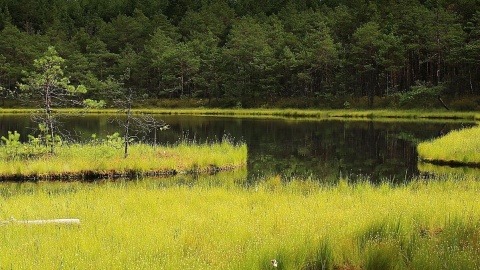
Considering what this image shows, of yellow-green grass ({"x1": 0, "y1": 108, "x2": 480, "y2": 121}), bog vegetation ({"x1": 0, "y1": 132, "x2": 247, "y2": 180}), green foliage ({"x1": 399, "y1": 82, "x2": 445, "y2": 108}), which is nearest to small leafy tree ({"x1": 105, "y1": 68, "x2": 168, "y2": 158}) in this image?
bog vegetation ({"x1": 0, "y1": 132, "x2": 247, "y2": 180})

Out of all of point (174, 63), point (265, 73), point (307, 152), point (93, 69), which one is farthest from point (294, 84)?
point (307, 152)

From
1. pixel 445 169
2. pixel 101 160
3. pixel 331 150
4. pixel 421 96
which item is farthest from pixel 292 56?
pixel 101 160

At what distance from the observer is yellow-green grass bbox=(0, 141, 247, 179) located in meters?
22.0

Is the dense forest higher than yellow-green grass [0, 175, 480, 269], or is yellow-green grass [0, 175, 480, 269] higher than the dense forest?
the dense forest

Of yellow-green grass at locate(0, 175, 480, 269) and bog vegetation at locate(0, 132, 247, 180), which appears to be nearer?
yellow-green grass at locate(0, 175, 480, 269)

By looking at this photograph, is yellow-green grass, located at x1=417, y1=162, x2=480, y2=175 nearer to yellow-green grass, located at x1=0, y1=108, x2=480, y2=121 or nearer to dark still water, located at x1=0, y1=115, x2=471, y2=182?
dark still water, located at x1=0, y1=115, x2=471, y2=182

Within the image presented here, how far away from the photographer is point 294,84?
86.1m

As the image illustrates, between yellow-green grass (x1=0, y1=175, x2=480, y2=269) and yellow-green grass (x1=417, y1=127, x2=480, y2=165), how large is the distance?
1204 cm

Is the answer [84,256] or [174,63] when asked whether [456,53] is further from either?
[84,256]

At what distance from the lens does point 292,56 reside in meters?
80.1

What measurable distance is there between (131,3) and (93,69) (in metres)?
68.2

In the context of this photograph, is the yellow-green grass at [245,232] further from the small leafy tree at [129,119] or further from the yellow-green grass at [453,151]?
the yellow-green grass at [453,151]

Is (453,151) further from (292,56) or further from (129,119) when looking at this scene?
(292,56)

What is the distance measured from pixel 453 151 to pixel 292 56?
5506 centimetres
